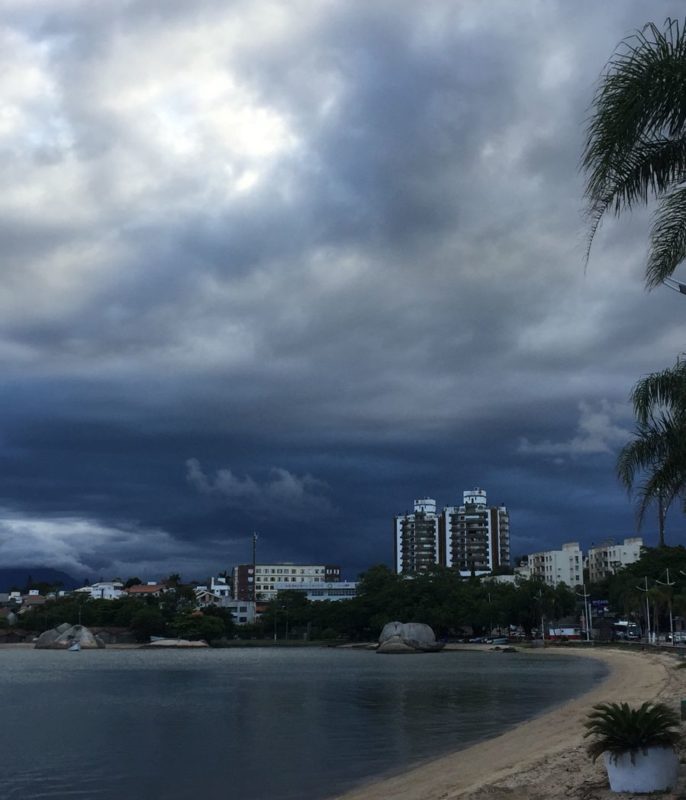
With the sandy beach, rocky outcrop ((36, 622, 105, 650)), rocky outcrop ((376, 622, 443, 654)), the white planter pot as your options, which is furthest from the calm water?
rocky outcrop ((36, 622, 105, 650))

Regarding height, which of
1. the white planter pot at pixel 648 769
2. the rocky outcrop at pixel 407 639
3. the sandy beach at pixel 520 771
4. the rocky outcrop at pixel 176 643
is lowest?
the rocky outcrop at pixel 176 643

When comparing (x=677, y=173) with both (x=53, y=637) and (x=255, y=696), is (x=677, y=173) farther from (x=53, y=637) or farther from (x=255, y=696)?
(x=53, y=637)

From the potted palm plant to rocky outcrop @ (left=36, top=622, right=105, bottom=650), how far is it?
18744cm

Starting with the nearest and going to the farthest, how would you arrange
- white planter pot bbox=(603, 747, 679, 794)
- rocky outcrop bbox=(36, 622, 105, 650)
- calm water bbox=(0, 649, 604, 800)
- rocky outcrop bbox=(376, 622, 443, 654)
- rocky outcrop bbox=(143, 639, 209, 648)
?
white planter pot bbox=(603, 747, 679, 794) → calm water bbox=(0, 649, 604, 800) → rocky outcrop bbox=(376, 622, 443, 654) → rocky outcrop bbox=(36, 622, 105, 650) → rocky outcrop bbox=(143, 639, 209, 648)

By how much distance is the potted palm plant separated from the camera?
581 inches

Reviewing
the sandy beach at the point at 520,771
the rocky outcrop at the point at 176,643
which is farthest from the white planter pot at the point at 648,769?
the rocky outcrop at the point at 176,643

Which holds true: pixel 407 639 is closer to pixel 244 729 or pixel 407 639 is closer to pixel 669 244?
pixel 244 729

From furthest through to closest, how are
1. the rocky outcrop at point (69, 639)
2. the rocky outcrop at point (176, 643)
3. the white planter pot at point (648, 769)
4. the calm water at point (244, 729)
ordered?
the rocky outcrop at point (176, 643), the rocky outcrop at point (69, 639), the calm water at point (244, 729), the white planter pot at point (648, 769)

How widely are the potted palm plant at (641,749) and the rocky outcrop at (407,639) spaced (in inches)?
6068

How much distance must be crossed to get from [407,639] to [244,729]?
5023 inches

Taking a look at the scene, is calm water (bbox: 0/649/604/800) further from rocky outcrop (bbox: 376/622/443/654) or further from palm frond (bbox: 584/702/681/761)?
rocky outcrop (bbox: 376/622/443/654)

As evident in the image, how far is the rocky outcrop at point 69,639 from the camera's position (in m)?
190

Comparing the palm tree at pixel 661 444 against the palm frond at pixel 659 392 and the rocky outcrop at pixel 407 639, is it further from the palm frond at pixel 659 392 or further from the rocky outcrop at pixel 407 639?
the rocky outcrop at pixel 407 639

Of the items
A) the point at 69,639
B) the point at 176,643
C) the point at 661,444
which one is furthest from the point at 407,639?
the point at 661,444
